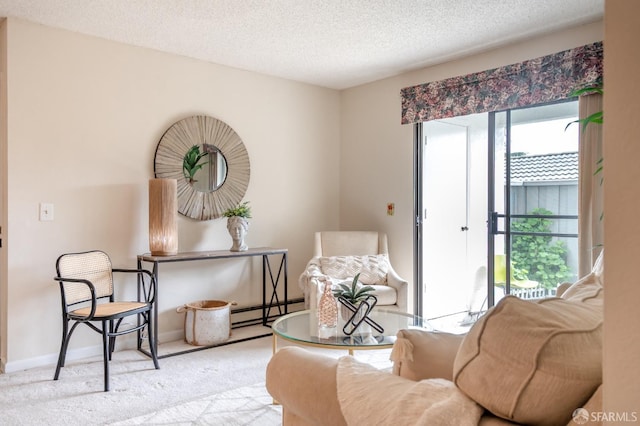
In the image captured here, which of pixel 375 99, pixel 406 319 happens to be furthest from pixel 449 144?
pixel 406 319

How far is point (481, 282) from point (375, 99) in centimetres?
222

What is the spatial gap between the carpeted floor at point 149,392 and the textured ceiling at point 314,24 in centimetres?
242

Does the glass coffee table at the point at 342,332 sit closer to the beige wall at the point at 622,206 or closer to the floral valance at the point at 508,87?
the beige wall at the point at 622,206

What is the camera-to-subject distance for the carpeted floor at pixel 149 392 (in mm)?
2447

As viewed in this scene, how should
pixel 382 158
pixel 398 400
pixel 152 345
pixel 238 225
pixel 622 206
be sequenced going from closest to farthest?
pixel 622 206
pixel 398 400
pixel 152 345
pixel 238 225
pixel 382 158

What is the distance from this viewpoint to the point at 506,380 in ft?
3.10

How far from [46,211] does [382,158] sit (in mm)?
3013

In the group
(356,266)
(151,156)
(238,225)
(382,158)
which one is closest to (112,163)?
(151,156)

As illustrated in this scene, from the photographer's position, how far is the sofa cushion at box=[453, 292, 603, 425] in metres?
0.92

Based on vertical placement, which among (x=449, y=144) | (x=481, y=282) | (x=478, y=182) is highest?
(x=449, y=144)

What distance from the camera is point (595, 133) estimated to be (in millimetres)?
3137

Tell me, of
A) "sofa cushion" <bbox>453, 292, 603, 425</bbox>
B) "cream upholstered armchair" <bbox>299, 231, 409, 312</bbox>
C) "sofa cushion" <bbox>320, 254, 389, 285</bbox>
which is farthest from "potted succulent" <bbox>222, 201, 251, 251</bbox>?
"sofa cushion" <bbox>453, 292, 603, 425</bbox>

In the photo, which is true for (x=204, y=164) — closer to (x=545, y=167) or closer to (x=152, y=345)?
(x=152, y=345)

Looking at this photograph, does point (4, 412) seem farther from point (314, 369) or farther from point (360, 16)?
point (360, 16)
